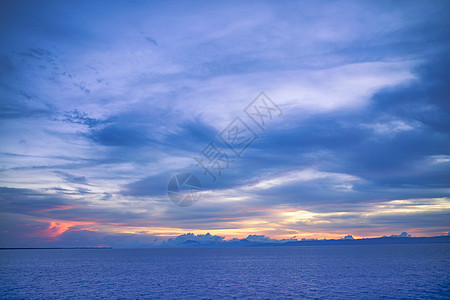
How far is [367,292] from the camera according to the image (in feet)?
217

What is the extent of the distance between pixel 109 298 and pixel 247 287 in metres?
31.9

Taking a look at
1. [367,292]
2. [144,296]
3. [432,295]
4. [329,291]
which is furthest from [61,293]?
[432,295]

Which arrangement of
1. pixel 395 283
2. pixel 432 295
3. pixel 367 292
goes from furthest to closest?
1. pixel 395 283
2. pixel 367 292
3. pixel 432 295

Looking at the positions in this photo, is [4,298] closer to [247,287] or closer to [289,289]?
[247,287]

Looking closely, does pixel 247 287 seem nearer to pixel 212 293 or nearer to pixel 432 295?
pixel 212 293

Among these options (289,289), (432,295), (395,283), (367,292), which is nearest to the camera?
(432,295)

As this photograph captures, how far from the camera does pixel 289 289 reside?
71812 millimetres

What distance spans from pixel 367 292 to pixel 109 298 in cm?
5420

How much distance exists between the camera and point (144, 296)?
212ft

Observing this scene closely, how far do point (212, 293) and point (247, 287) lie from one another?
11708mm

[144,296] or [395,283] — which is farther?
[395,283]

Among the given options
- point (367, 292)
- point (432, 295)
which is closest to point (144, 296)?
point (367, 292)

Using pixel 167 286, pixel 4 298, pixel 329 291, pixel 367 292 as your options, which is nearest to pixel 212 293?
pixel 167 286

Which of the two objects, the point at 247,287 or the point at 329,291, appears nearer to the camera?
the point at 329,291
